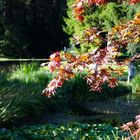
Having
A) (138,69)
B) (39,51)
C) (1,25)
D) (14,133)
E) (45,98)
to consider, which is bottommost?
(14,133)

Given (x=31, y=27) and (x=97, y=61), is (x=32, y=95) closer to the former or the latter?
(x=97, y=61)

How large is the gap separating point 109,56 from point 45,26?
36.3m

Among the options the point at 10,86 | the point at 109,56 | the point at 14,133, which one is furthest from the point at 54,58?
the point at 10,86

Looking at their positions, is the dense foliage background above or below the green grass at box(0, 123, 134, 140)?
above

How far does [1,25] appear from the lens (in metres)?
41.3

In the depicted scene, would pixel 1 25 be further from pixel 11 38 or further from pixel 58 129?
pixel 58 129

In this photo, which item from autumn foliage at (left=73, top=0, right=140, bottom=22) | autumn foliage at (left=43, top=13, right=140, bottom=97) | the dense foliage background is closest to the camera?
autumn foliage at (left=43, top=13, right=140, bottom=97)

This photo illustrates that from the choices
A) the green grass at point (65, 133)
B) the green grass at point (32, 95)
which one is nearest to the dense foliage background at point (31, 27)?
the green grass at point (32, 95)

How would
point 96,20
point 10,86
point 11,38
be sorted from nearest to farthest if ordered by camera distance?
point 10,86 < point 96,20 < point 11,38

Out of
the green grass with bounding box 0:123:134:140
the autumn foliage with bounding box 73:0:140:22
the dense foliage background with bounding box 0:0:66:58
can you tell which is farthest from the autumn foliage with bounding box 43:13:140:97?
the dense foliage background with bounding box 0:0:66:58

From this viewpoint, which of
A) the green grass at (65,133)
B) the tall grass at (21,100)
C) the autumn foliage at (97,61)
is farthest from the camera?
the tall grass at (21,100)

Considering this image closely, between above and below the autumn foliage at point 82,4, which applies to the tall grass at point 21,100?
below

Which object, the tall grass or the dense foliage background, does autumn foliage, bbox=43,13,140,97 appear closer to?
the tall grass

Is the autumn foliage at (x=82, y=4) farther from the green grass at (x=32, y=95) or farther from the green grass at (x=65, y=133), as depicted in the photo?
the green grass at (x=32, y=95)
